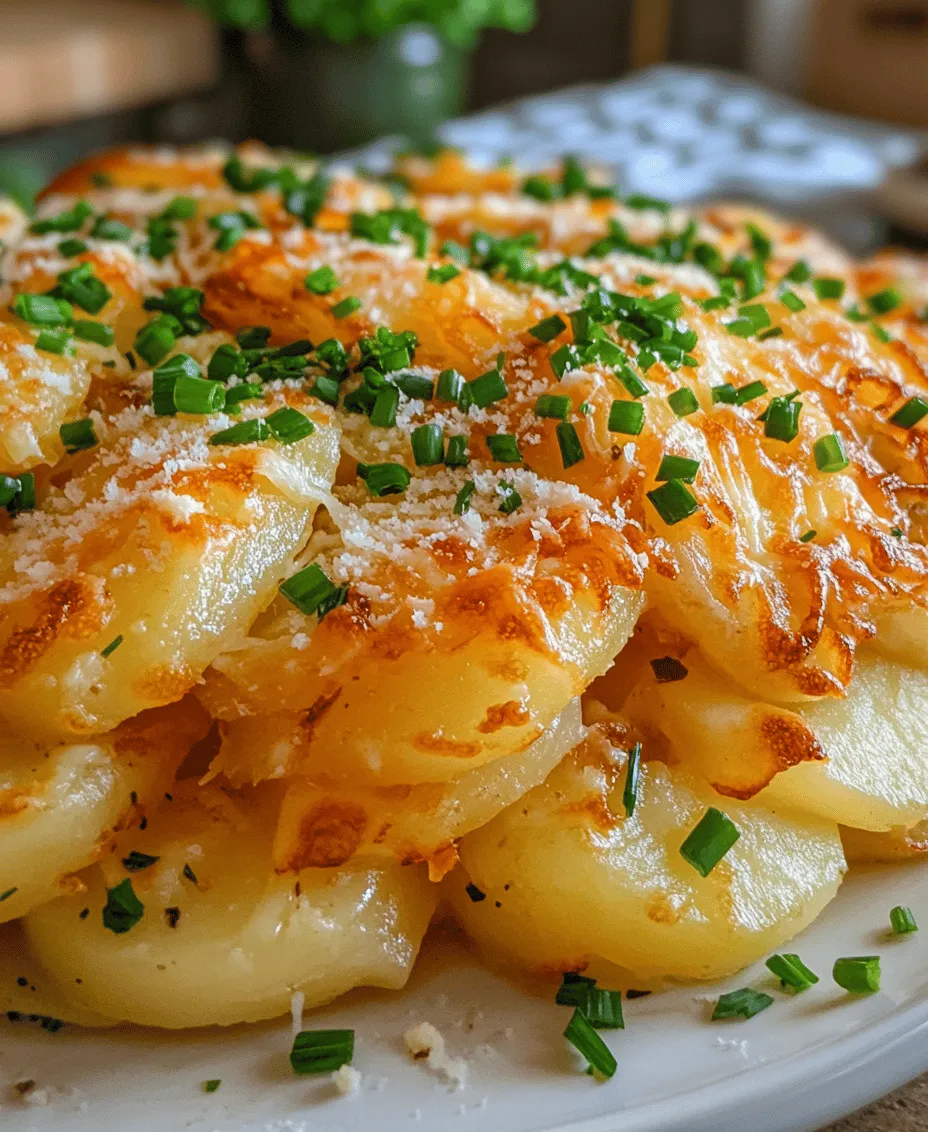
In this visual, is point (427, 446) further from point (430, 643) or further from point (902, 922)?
point (902, 922)

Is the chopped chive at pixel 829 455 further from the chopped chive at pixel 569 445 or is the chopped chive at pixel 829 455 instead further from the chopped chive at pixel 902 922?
the chopped chive at pixel 902 922

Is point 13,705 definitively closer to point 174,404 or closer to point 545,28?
point 174,404

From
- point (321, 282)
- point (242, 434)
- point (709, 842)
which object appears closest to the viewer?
point (709, 842)

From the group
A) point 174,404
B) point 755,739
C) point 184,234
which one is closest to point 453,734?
point 755,739

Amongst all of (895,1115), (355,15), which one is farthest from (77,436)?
(355,15)

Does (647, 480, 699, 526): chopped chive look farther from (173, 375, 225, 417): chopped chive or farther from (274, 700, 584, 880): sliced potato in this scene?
(173, 375, 225, 417): chopped chive

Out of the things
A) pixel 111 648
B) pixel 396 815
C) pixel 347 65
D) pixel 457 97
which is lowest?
pixel 457 97

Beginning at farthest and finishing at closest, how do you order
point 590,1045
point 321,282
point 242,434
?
1. point 321,282
2. point 242,434
3. point 590,1045
